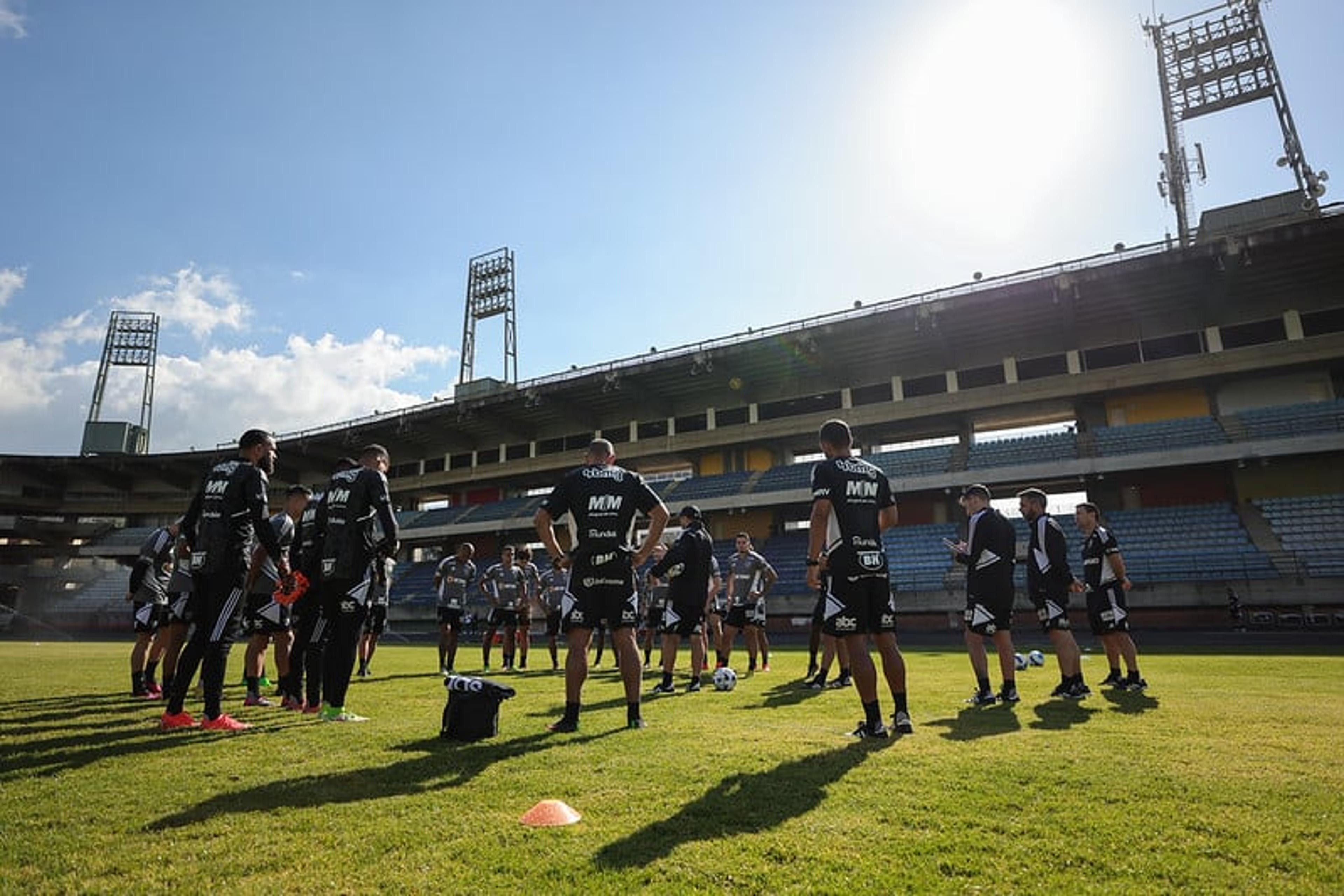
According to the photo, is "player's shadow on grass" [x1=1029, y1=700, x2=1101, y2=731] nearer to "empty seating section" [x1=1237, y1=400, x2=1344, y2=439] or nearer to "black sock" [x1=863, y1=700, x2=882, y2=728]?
"black sock" [x1=863, y1=700, x2=882, y2=728]

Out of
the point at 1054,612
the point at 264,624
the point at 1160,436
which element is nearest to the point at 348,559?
the point at 264,624

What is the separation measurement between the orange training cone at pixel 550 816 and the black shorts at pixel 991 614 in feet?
17.2

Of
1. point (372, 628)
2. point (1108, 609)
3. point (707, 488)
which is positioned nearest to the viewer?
point (1108, 609)

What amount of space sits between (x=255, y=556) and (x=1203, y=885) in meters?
7.91

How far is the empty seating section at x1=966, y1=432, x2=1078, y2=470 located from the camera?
27109mm

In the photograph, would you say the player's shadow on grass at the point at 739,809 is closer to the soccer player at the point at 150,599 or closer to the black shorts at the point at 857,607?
the black shorts at the point at 857,607

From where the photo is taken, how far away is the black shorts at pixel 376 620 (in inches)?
402

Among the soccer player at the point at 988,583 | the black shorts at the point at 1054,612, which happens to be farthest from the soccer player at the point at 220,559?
the black shorts at the point at 1054,612

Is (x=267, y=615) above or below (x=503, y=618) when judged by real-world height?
above

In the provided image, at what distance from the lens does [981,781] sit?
3.44m

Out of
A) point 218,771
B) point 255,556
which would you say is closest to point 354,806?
point 218,771

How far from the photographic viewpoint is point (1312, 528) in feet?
72.6

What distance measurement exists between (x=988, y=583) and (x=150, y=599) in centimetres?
990

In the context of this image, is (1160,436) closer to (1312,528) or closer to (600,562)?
(1312,528)
